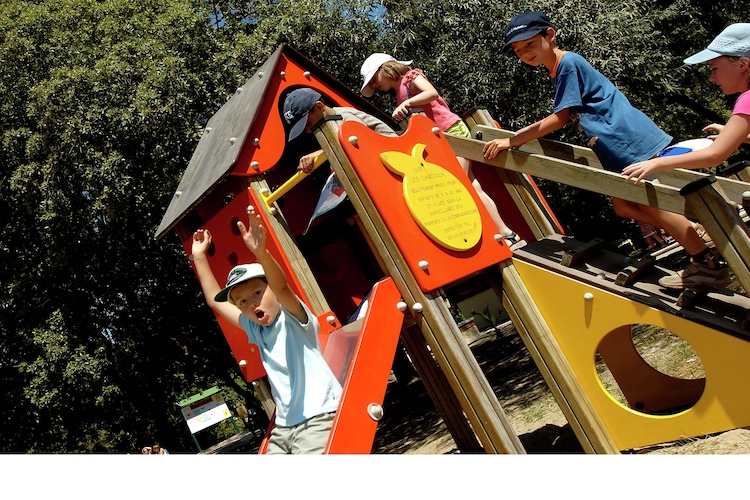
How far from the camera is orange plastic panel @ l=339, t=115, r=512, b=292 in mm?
3959

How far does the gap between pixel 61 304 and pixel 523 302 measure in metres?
13.5

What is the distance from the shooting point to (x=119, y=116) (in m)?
11.7

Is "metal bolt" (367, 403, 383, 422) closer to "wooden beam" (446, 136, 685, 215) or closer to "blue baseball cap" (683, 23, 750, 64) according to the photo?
"wooden beam" (446, 136, 685, 215)

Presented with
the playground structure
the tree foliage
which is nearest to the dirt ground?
the playground structure

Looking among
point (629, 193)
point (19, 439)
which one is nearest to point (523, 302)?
point (629, 193)

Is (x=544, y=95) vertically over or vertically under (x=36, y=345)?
under

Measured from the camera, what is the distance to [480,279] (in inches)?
186

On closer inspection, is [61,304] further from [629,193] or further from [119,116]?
[629,193]

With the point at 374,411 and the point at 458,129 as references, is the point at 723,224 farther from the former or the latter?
the point at 458,129

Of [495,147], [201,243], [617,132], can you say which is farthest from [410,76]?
[201,243]

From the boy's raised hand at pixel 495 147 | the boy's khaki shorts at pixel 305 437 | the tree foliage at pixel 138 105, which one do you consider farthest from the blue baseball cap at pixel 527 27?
the tree foliage at pixel 138 105

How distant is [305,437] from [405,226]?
54.0 inches

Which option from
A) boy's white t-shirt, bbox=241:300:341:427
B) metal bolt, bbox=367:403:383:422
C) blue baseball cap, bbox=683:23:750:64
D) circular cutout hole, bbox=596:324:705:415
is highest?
blue baseball cap, bbox=683:23:750:64

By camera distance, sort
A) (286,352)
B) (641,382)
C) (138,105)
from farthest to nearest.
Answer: (138,105)
(641,382)
(286,352)
